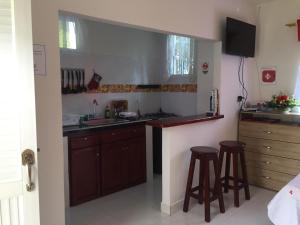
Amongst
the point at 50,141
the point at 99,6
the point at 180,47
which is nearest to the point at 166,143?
the point at 50,141

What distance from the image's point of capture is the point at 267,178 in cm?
363

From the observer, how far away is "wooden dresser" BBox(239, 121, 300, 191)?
134 inches

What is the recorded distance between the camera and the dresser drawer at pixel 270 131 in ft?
11.1

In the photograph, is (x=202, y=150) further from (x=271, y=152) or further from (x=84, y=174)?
(x=84, y=174)

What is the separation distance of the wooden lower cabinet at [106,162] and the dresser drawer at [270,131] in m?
1.48

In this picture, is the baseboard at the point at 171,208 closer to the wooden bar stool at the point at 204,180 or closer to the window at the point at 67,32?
the wooden bar stool at the point at 204,180

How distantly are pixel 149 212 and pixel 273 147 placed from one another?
1878 mm

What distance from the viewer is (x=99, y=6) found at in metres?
2.16

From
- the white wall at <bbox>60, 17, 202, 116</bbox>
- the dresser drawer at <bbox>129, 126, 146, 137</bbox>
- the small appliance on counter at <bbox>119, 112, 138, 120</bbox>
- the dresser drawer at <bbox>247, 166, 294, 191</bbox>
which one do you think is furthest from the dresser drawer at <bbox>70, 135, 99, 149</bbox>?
the dresser drawer at <bbox>247, 166, 294, 191</bbox>

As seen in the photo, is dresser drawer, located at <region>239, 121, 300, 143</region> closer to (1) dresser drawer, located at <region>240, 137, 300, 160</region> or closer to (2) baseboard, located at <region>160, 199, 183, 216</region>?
(1) dresser drawer, located at <region>240, 137, 300, 160</region>

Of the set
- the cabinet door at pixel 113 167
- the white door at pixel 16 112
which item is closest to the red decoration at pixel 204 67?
the cabinet door at pixel 113 167

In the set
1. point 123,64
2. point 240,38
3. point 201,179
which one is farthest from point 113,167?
point 240,38

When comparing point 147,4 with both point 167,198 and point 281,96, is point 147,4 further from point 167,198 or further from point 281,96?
point 281,96

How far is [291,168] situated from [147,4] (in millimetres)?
2674
